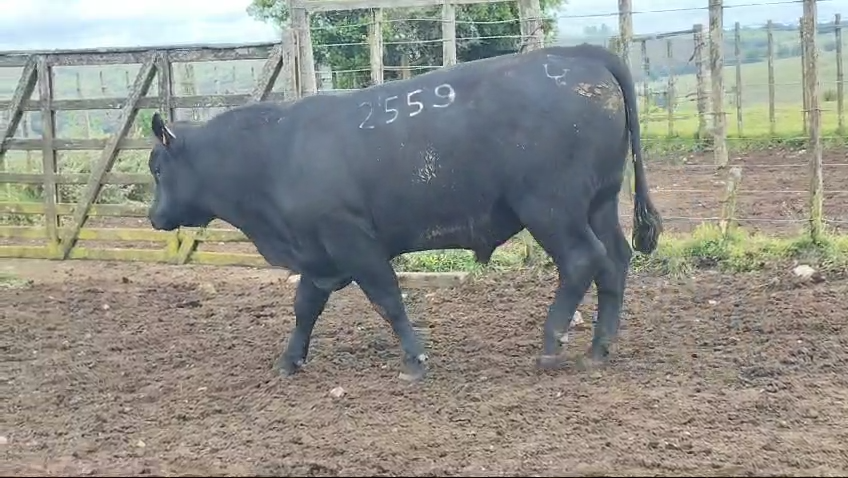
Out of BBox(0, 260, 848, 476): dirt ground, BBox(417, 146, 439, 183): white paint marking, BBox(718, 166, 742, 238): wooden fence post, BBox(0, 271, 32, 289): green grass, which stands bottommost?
BBox(0, 260, 848, 476): dirt ground

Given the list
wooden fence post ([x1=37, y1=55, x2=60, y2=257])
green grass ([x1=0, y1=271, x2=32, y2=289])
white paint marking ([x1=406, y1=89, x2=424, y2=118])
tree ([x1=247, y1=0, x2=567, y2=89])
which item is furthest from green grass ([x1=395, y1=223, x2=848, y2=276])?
tree ([x1=247, y1=0, x2=567, y2=89])

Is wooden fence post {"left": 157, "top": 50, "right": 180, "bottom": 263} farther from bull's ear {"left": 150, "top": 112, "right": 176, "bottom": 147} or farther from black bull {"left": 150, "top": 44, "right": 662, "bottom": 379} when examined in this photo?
black bull {"left": 150, "top": 44, "right": 662, "bottom": 379}

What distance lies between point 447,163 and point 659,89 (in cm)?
1560

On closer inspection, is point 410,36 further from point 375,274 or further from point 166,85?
point 375,274

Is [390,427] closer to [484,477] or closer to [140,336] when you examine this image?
[484,477]

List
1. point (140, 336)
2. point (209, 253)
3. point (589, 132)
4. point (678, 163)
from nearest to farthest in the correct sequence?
1. point (589, 132)
2. point (140, 336)
3. point (209, 253)
4. point (678, 163)

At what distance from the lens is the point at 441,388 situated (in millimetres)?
5727

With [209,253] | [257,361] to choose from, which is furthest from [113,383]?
[209,253]

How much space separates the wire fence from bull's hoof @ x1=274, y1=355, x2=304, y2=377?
3.12m

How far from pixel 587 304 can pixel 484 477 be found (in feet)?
11.9

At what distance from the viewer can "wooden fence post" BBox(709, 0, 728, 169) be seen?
8406mm

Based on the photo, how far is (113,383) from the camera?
243 inches

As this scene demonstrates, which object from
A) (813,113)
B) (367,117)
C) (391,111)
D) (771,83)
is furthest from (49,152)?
(771,83)

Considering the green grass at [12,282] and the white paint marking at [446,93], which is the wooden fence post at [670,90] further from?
the white paint marking at [446,93]
